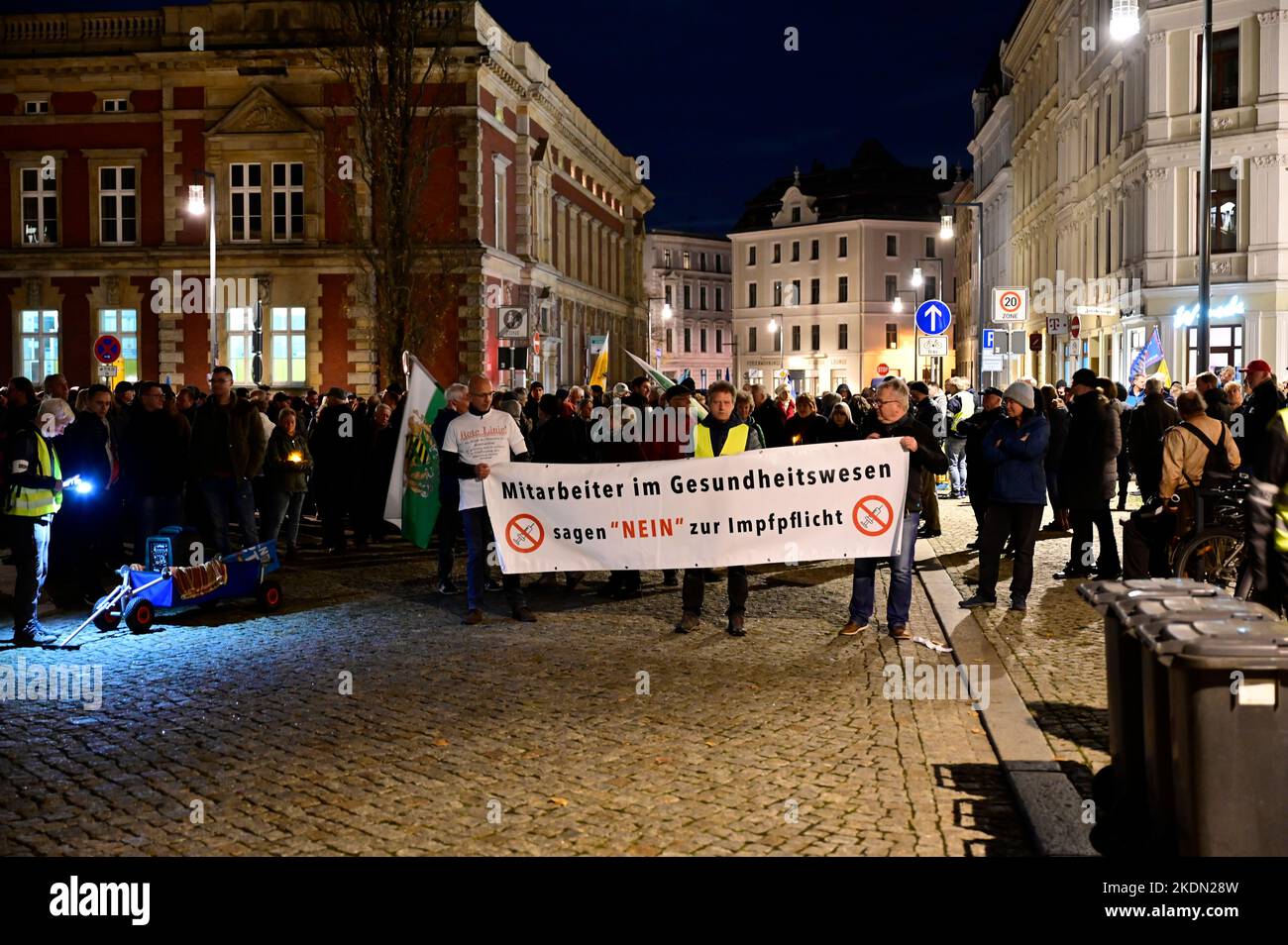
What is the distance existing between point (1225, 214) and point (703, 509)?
3100 cm

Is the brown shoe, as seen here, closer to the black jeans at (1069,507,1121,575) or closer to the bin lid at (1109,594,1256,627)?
the black jeans at (1069,507,1121,575)

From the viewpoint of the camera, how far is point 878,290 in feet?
335

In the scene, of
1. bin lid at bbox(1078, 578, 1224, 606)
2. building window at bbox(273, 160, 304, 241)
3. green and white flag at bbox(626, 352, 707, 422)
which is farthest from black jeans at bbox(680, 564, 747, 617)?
building window at bbox(273, 160, 304, 241)

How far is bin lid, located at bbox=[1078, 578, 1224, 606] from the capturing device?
627 centimetres

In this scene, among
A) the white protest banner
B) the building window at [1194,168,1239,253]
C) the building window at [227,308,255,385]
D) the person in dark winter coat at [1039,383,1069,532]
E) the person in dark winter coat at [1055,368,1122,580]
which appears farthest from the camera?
the building window at [227,308,255,385]

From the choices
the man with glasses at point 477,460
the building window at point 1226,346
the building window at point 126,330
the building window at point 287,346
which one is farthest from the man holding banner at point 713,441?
the building window at point 126,330

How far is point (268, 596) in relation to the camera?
13.0 m

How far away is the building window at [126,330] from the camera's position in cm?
4609

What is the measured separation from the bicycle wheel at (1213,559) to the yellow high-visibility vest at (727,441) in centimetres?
385

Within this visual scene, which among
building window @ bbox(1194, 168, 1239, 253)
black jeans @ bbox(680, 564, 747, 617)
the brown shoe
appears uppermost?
building window @ bbox(1194, 168, 1239, 253)

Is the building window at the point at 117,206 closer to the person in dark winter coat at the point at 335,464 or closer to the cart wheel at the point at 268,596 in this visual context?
the person in dark winter coat at the point at 335,464

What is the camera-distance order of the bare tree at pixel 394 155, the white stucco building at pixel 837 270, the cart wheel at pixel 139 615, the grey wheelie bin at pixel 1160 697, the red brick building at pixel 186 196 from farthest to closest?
the white stucco building at pixel 837 270 < the red brick building at pixel 186 196 < the bare tree at pixel 394 155 < the cart wheel at pixel 139 615 < the grey wheelie bin at pixel 1160 697

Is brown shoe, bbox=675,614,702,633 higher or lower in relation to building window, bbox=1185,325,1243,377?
lower
